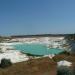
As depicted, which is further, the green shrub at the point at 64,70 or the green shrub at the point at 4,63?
the green shrub at the point at 4,63

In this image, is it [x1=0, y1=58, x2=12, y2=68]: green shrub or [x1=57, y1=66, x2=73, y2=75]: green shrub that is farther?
[x1=0, y1=58, x2=12, y2=68]: green shrub

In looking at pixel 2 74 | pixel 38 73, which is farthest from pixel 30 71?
pixel 2 74

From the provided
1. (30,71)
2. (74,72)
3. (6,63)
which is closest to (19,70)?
(30,71)

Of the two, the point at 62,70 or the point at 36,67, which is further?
the point at 36,67

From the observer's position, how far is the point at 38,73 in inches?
1017

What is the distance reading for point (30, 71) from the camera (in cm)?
2641

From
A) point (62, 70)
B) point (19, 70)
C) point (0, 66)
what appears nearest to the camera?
point (62, 70)

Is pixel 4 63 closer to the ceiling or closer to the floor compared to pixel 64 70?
closer to the floor

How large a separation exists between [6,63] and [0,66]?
80 cm

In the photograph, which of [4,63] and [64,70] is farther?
[4,63]

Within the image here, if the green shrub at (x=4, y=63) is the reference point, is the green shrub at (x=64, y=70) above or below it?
above

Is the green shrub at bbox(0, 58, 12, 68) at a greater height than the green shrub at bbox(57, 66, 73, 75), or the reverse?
the green shrub at bbox(57, 66, 73, 75)

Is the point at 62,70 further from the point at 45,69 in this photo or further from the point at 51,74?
the point at 45,69

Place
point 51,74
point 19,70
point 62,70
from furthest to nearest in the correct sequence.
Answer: point 19,70 < point 51,74 < point 62,70
